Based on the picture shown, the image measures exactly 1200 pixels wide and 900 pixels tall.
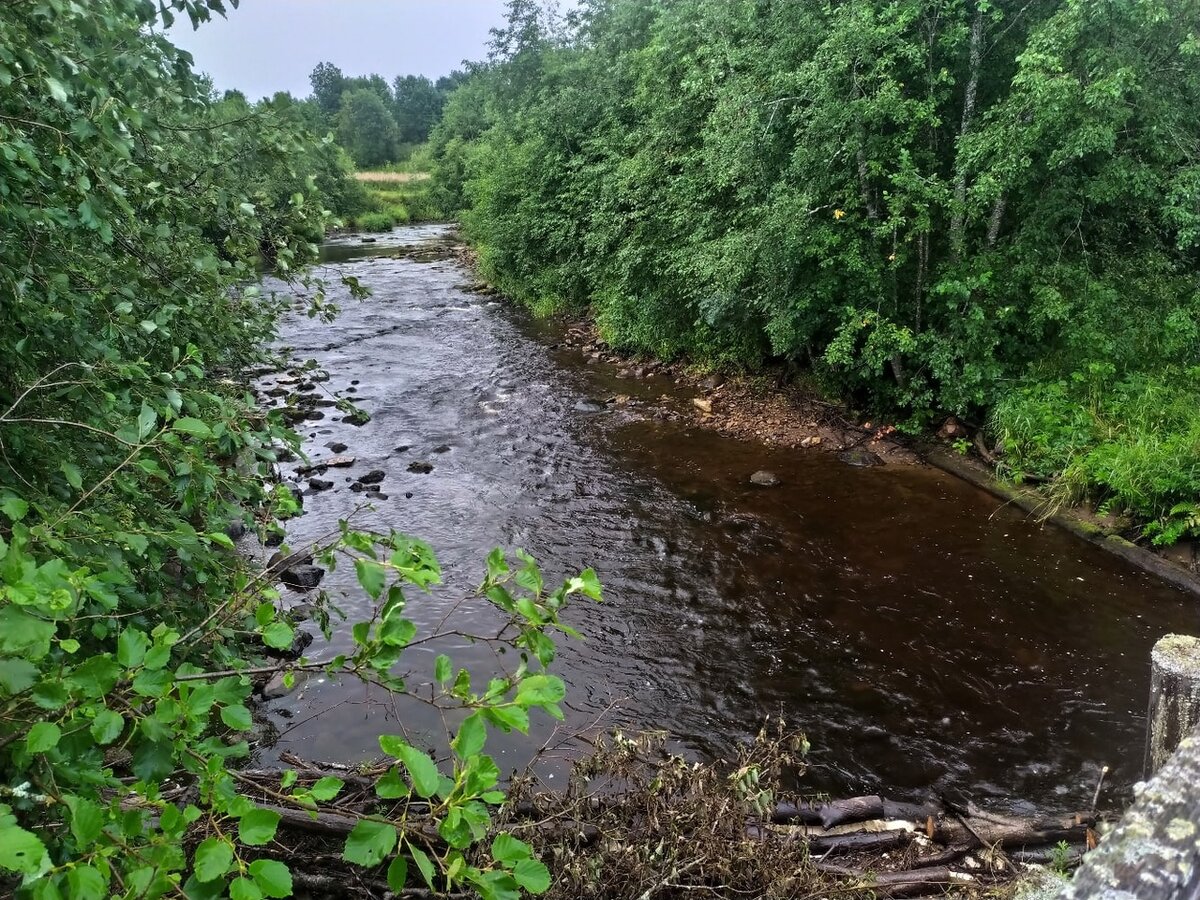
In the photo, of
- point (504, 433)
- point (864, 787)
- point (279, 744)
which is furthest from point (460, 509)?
point (864, 787)

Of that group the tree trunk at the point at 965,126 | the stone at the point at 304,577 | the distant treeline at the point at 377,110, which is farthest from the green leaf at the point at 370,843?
the distant treeline at the point at 377,110

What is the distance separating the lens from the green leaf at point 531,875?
1.94 meters

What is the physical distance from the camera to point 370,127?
89.2 metres

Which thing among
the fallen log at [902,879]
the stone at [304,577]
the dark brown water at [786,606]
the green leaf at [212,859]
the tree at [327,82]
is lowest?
the dark brown water at [786,606]

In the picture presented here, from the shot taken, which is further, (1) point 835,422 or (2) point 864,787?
(1) point 835,422

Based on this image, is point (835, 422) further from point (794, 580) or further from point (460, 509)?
point (460, 509)

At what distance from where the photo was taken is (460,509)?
34.0 feet

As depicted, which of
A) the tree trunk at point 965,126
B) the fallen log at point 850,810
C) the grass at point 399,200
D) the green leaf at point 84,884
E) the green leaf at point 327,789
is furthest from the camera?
the grass at point 399,200

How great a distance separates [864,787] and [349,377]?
14.2 meters

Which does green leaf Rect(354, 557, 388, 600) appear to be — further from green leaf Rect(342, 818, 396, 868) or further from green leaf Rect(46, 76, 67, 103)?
green leaf Rect(46, 76, 67, 103)

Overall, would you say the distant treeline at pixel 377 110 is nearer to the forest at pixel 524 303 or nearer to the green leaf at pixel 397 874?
the forest at pixel 524 303

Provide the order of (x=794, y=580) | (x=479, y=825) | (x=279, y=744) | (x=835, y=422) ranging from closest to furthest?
(x=479, y=825) → (x=279, y=744) → (x=794, y=580) → (x=835, y=422)

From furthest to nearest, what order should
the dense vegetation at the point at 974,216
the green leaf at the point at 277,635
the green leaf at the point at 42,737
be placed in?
1. the dense vegetation at the point at 974,216
2. the green leaf at the point at 277,635
3. the green leaf at the point at 42,737

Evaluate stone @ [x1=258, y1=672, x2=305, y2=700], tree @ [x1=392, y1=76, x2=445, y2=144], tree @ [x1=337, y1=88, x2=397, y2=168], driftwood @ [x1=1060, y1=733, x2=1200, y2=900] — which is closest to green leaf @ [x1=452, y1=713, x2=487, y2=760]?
driftwood @ [x1=1060, y1=733, x2=1200, y2=900]
